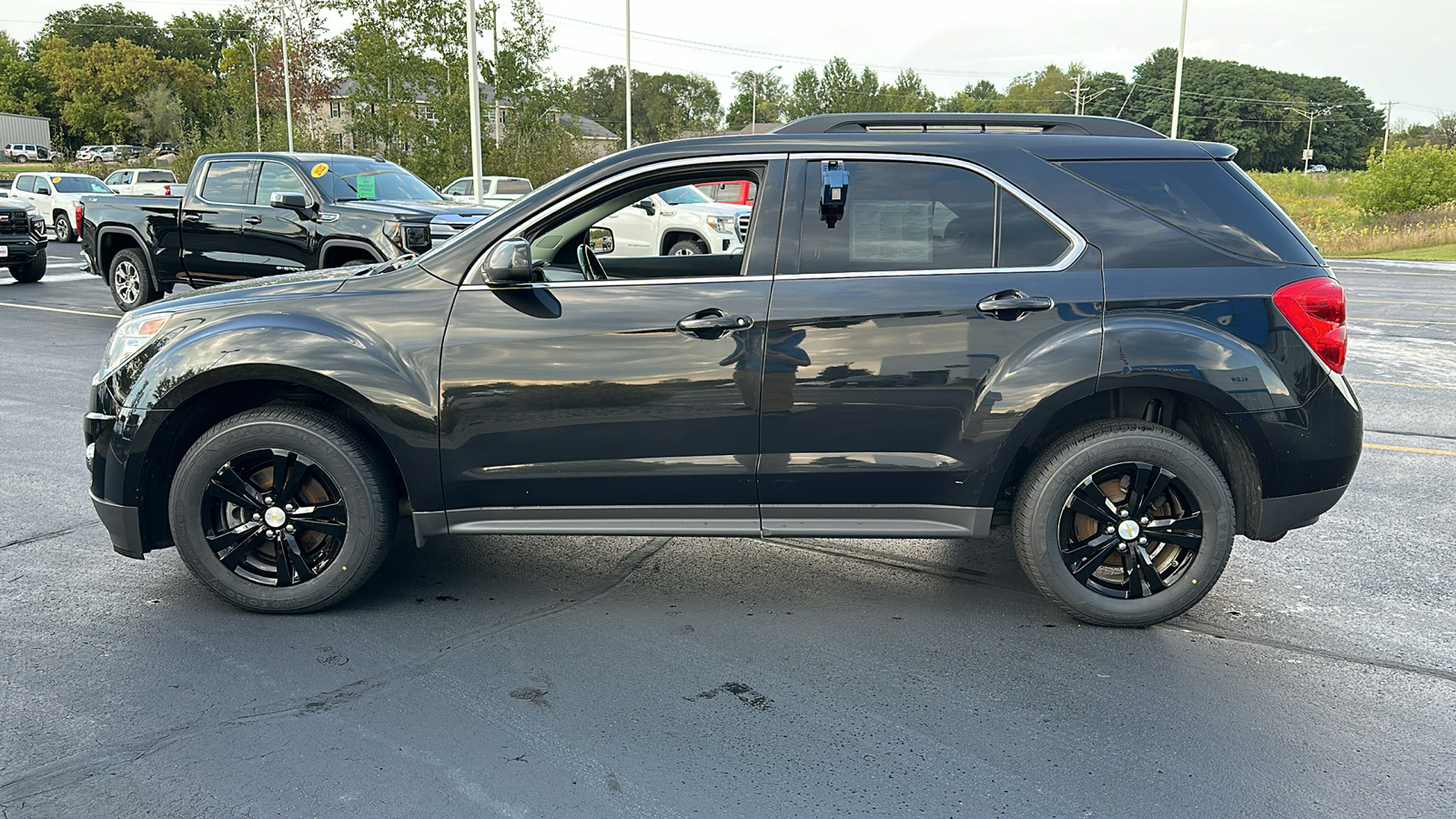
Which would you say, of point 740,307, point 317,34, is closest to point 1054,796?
point 740,307

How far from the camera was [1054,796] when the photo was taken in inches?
121

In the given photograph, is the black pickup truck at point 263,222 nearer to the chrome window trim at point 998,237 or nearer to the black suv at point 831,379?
the black suv at point 831,379

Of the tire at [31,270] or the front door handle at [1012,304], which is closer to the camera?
the front door handle at [1012,304]

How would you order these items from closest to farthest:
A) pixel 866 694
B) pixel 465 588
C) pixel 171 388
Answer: pixel 866 694 < pixel 171 388 < pixel 465 588

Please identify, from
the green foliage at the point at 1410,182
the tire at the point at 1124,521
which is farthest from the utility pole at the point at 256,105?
the tire at the point at 1124,521

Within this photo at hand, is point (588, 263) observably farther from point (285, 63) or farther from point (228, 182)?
point (285, 63)

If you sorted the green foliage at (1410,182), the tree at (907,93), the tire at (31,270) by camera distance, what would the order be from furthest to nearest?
the tree at (907,93), the green foliage at (1410,182), the tire at (31,270)

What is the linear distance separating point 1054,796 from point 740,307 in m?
1.93

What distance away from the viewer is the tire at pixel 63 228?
29.7 metres

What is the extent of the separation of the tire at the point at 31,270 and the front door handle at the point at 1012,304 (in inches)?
708

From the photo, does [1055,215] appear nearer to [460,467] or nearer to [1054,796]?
[1054,796]

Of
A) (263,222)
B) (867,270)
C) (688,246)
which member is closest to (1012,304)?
(867,270)

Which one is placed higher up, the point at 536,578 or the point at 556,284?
the point at 556,284

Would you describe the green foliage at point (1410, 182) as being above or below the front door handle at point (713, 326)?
above
